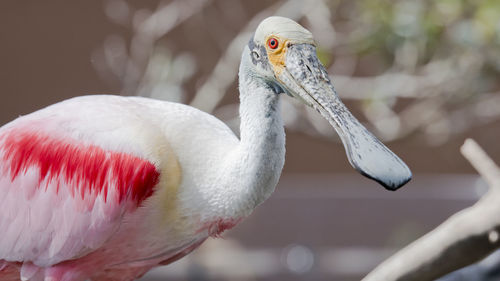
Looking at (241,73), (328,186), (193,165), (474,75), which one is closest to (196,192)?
(193,165)

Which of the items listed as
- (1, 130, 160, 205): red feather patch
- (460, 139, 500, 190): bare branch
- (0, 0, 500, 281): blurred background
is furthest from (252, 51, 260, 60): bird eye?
(0, 0, 500, 281): blurred background

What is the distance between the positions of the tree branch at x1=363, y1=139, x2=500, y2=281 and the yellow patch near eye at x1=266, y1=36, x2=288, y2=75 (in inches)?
26.1

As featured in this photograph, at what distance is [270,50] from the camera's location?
3160 millimetres

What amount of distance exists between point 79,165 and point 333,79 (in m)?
2.95

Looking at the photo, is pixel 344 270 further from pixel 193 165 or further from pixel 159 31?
pixel 193 165

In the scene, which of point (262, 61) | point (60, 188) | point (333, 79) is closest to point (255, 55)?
point (262, 61)

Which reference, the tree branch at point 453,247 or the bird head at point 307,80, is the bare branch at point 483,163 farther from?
the bird head at point 307,80

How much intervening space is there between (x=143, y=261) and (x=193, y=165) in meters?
0.42

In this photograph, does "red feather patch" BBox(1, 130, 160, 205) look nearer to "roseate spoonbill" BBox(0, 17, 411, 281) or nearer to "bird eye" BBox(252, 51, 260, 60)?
"roseate spoonbill" BBox(0, 17, 411, 281)

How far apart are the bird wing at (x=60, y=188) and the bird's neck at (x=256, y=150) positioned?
265 millimetres

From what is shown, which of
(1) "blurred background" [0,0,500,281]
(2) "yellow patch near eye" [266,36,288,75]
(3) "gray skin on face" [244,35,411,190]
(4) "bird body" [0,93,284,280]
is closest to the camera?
(3) "gray skin on face" [244,35,411,190]

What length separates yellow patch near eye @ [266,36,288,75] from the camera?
10.3 feet

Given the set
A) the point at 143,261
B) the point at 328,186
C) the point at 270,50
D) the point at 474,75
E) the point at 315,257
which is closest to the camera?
the point at 270,50

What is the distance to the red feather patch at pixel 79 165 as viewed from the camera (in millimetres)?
3293
